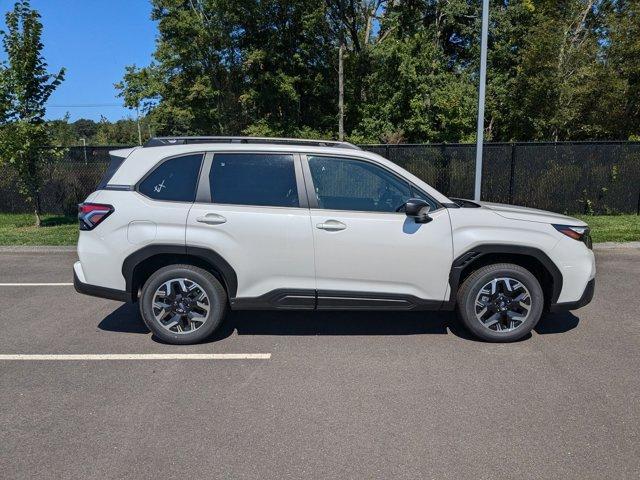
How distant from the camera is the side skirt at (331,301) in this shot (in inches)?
183

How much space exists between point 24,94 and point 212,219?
10132mm

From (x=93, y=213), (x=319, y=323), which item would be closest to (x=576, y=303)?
(x=319, y=323)

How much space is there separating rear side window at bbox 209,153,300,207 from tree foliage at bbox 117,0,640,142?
17986 millimetres

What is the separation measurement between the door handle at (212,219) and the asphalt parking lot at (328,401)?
3.84 ft

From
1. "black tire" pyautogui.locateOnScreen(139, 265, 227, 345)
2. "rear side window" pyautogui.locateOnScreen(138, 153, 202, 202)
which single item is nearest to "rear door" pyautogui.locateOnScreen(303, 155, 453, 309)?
"black tire" pyautogui.locateOnScreen(139, 265, 227, 345)

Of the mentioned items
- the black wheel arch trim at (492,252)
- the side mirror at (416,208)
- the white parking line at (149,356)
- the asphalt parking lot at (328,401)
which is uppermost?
the side mirror at (416,208)

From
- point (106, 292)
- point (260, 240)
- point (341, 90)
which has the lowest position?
point (106, 292)

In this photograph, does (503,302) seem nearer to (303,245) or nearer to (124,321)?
(303,245)

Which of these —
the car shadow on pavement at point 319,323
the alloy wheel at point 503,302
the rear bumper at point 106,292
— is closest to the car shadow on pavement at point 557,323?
the alloy wheel at point 503,302

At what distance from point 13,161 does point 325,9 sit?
581 inches

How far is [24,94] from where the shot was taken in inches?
476

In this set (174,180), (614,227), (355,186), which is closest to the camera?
(174,180)

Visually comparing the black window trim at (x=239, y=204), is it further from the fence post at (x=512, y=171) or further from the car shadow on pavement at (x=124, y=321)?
the fence post at (x=512, y=171)

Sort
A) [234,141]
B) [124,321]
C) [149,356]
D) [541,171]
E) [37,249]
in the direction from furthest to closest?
[541,171] < [37,249] < [124,321] < [234,141] < [149,356]
